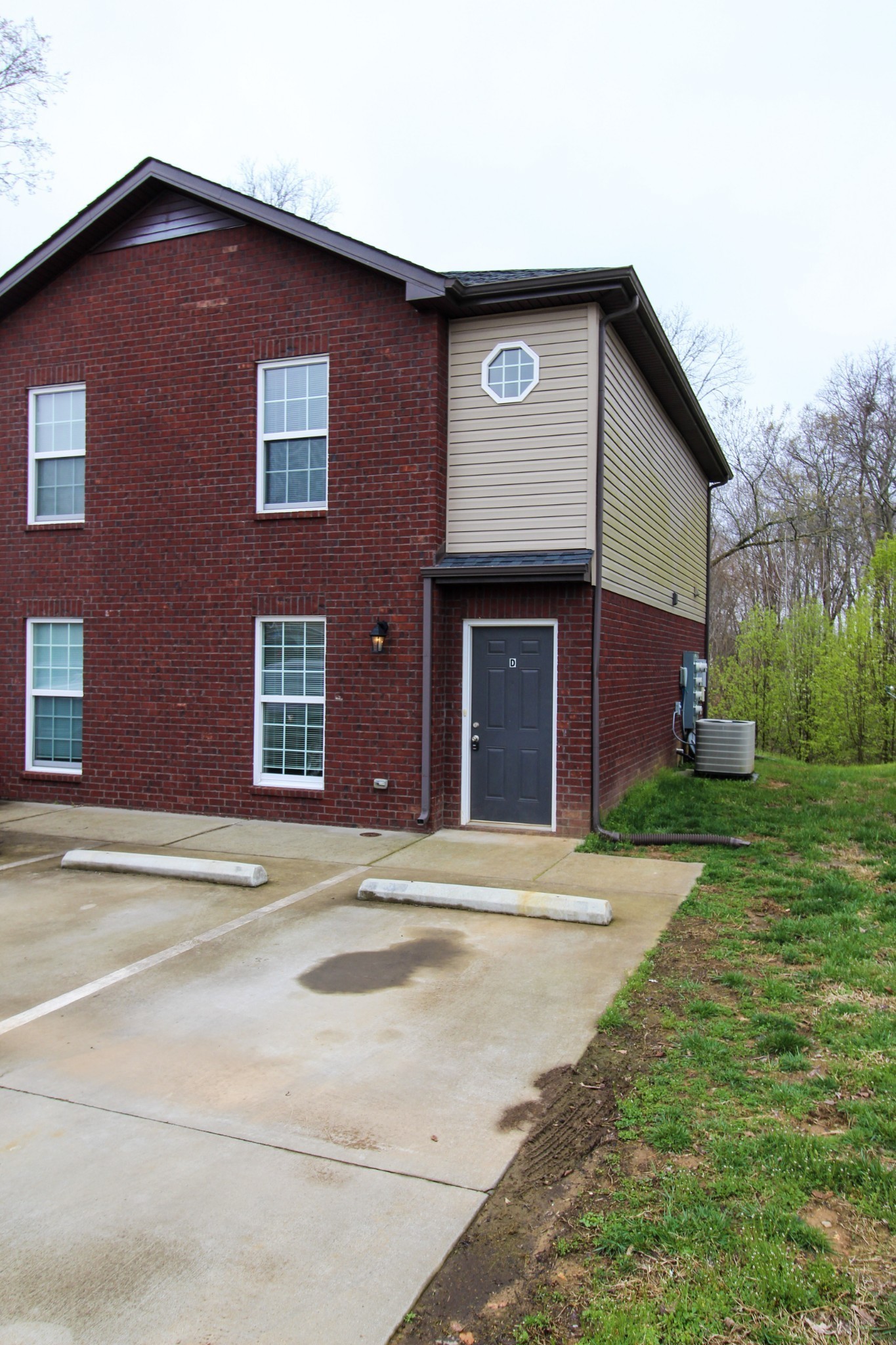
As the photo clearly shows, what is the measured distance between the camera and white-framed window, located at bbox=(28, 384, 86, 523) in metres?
12.0

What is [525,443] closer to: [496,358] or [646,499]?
[496,358]

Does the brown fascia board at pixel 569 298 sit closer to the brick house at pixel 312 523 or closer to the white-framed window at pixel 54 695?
the brick house at pixel 312 523

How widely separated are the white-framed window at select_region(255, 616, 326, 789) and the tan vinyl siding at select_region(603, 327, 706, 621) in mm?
3379

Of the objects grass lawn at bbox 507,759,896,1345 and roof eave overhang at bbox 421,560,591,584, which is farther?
roof eave overhang at bbox 421,560,591,584

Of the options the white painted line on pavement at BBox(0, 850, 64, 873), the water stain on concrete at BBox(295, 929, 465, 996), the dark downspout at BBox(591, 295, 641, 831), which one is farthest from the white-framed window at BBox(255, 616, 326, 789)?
the water stain on concrete at BBox(295, 929, 465, 996)

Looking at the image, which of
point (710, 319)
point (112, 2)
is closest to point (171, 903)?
point (112, 2)

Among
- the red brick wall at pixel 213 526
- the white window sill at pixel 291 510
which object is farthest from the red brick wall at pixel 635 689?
the white window sill at pixel 291 510

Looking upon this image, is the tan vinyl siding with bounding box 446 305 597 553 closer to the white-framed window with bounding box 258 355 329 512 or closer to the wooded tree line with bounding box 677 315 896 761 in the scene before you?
the white-framed window with bounding box 258 355 329 512

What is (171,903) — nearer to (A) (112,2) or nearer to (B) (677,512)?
(B) (677,512)

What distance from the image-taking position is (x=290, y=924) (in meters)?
6.74

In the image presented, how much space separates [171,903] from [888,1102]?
5194mm

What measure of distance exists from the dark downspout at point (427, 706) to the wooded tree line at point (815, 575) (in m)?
16.8

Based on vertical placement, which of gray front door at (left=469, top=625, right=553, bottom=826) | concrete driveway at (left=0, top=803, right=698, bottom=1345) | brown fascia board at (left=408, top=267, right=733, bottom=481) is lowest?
concrete driveway at (left=0, top=803, right=698, bottom=1345)

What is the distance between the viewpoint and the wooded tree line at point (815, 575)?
2411cm
